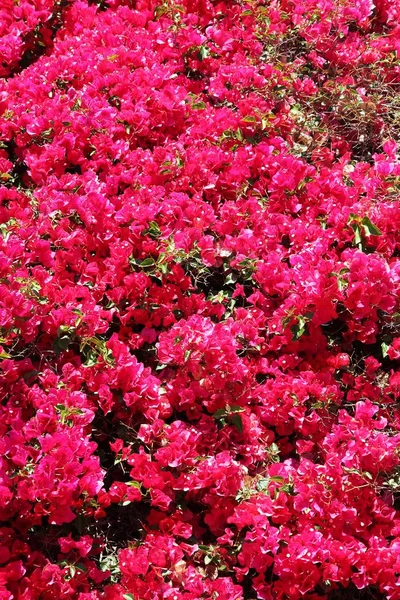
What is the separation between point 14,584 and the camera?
7.82ft

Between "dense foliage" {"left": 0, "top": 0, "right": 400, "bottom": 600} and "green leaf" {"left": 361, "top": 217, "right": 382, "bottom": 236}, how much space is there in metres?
0.01

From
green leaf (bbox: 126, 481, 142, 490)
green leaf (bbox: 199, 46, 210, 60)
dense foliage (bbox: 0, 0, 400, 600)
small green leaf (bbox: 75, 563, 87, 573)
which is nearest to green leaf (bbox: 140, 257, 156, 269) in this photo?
dense foliage (bbox: 0, 0, 400, 600)

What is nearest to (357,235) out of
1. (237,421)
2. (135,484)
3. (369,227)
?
(369,227)

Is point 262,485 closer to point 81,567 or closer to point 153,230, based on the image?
point 81,567

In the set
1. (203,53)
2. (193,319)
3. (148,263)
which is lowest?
(193,319)

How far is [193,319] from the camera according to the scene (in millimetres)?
2787

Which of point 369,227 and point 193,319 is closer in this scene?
point 193,319

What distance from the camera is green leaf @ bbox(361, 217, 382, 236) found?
3.11 m

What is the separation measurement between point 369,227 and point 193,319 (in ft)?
3.08

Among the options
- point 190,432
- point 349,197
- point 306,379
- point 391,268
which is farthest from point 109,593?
point 349,197

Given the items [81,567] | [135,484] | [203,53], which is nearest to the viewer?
[81,567]

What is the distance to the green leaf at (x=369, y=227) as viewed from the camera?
311 cm

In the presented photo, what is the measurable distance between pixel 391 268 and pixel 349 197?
48 cm

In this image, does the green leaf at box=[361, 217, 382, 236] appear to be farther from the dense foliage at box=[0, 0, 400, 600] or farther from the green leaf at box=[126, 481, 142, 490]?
the green leaf at box=[126, 481, 142, 490]
